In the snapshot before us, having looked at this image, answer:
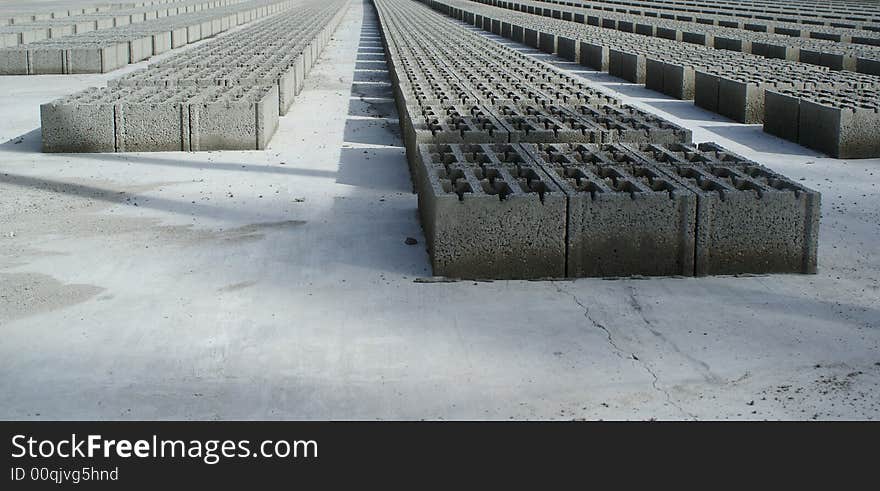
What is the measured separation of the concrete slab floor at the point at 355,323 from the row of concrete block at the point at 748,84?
85.4 inches

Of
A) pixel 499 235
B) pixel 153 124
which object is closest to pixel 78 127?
pixel 153 124

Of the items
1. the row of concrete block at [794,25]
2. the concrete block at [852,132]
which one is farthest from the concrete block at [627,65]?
the row of concrete block at [794,25]

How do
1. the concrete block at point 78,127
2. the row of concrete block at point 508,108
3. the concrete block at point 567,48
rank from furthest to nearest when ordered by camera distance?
the concrete block at point 567,48 → the concrete block at point 78,127 → the row of concrete block at point 508,108

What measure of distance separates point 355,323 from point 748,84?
10432 millimetres

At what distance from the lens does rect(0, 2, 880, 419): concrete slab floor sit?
5.11 metres

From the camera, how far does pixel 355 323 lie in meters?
6.20

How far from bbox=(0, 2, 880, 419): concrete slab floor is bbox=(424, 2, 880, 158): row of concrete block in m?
2.17

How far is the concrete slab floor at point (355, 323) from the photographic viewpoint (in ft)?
16.8

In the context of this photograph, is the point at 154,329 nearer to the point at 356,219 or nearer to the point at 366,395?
the point at 366,395

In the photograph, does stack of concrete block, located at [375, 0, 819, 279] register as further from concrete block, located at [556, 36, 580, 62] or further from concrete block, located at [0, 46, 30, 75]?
concrete block, located at [556, 36, 580, 62]

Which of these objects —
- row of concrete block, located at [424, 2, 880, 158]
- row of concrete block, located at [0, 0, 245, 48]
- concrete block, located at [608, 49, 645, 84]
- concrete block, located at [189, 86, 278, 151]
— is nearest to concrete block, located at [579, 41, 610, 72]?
row of concrete block, located at [424, 2, 880, 158]

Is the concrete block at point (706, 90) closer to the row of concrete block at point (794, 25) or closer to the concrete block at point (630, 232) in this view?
the concrete block at point (630, 232)

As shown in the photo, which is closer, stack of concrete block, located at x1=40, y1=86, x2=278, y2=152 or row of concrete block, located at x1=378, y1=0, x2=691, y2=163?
row of concrete block, located at x1=378, y1=0, x2=691, y2=163

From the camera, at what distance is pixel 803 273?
7.35m
